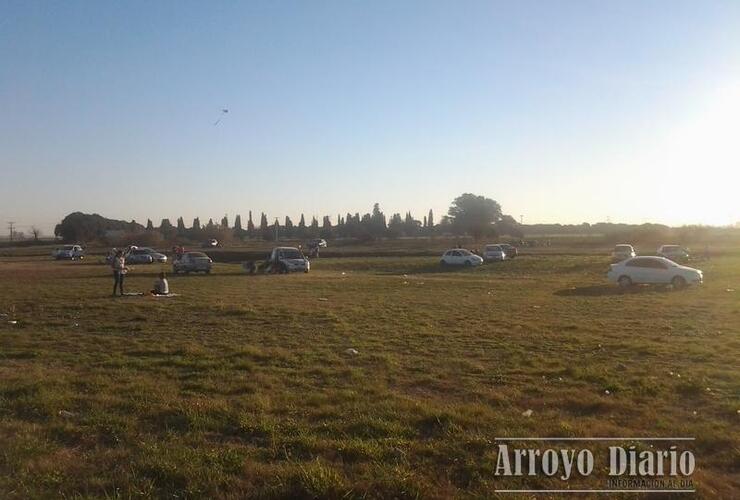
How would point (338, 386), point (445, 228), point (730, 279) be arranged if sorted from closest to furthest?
point (338, 386), point (730, 279), point (445, 228)

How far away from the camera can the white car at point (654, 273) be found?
30.1 meters

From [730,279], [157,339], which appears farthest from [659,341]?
[730,279]

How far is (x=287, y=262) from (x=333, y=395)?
36.0 m

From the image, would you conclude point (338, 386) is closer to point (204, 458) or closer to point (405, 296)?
point (204, 458)

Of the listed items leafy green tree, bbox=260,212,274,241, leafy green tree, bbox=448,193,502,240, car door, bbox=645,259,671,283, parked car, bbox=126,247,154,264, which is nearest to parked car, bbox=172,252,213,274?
parked car, bbox=126,247,154,264

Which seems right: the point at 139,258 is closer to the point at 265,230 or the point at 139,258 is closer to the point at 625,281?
the point at 625,281

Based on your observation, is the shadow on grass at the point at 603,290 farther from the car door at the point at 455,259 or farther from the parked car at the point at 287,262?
the car door at the point at 455,259

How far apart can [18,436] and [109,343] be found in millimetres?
6646

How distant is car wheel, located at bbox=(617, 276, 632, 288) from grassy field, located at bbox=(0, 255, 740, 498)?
12011 mm

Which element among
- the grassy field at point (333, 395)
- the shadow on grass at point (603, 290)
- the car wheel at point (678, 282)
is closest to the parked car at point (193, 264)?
the shadow on grass at point (603, 290)

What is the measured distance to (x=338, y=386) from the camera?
9234 mm

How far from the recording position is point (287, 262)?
4419cm

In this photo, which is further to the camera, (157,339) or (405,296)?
(405,296)

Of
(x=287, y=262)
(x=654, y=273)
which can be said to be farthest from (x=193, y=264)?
(x=654, y=273)
